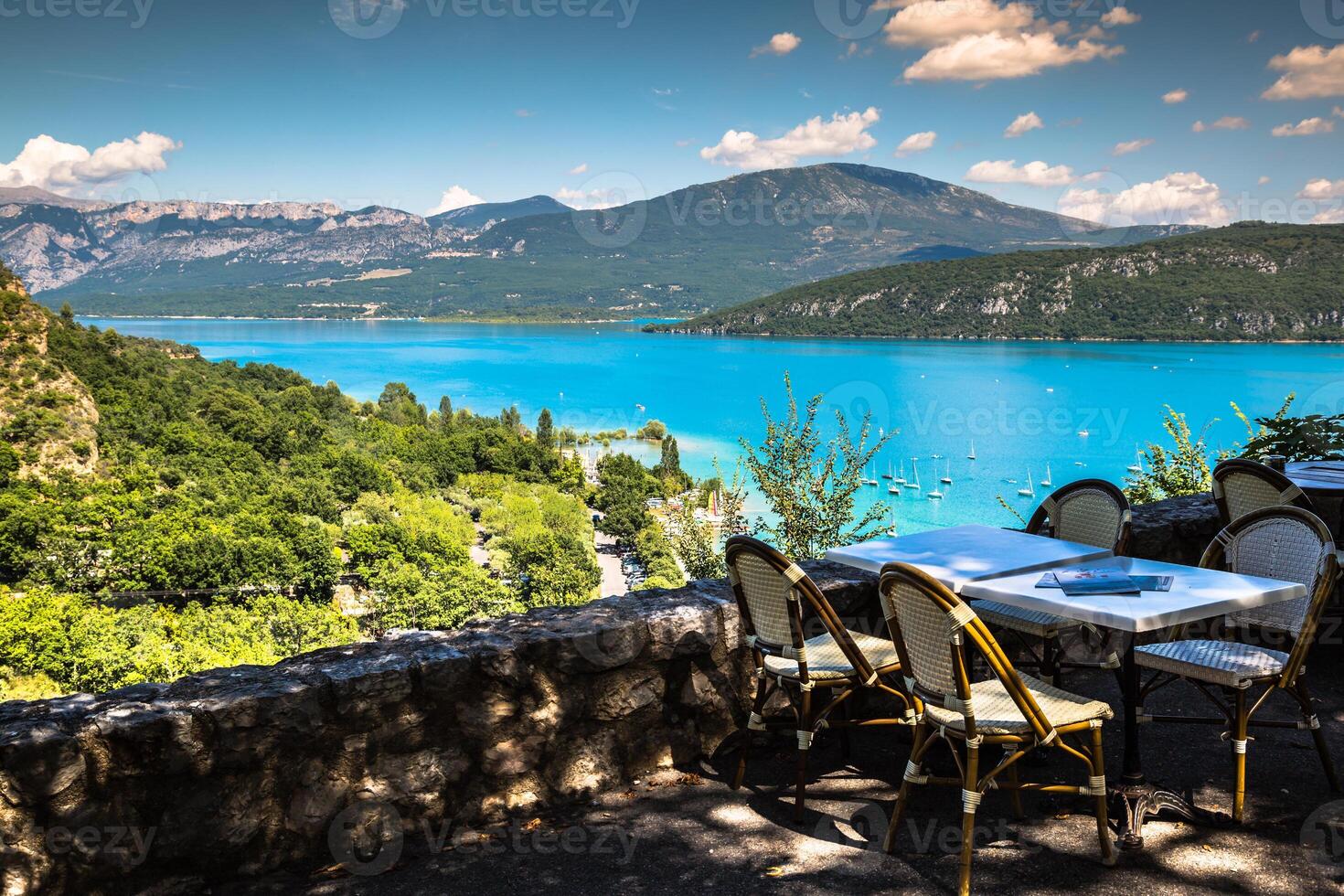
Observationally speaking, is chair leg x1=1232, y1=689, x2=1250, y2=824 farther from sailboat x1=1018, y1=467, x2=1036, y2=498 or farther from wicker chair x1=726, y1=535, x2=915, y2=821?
sailboat x1=1018, y1=467, x2=1036, y2=498

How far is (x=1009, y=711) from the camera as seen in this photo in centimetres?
303

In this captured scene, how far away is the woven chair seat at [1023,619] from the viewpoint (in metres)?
4.02

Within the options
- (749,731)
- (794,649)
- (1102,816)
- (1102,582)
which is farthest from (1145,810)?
(749,731)

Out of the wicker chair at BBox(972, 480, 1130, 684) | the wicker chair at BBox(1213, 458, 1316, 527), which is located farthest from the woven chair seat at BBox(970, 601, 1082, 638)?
the wicker chair at BBox(1213, 458, 1316, 527)

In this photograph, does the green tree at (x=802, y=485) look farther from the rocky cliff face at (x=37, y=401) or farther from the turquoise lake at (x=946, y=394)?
the rocky cliff face at (x=37, y=401)

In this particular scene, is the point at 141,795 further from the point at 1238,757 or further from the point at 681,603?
the point at 1238,757

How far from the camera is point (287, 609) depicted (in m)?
44.3

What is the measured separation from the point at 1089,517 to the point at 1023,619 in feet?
3.05

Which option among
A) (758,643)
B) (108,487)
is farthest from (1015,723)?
(108,487)

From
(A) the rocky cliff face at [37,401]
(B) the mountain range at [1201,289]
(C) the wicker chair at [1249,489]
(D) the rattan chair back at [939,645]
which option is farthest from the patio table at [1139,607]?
(B) the mountain range at [1201,289]

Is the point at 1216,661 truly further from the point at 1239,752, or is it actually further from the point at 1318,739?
the point at 1318,739

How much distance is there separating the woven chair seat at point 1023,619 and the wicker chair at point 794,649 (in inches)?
27.3

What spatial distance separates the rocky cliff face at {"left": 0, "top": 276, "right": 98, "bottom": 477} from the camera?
5894 centimetres

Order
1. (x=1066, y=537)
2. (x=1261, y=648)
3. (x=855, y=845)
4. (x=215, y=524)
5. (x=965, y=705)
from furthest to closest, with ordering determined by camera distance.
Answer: (x=215, y=524), (x=1066, y=537), (x=1261, y=648), (x=855, y=845), (x=965, y=705)
